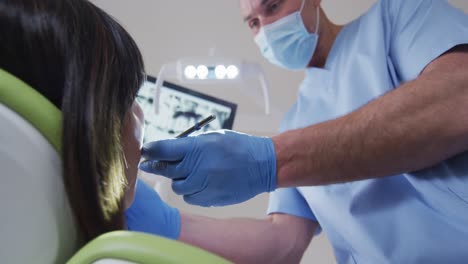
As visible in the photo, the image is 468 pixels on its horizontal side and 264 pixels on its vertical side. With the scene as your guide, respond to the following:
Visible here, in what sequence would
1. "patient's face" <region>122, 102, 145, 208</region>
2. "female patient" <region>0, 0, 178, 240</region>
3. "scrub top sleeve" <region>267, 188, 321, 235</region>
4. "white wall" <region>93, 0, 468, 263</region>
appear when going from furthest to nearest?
"white wall" <region>93, 0, 468, 263</region> < "scrub top sleeve" <region>267, 188, 321, 235</region> < "patient's face" <region>122, 102, 145, 208</region> < "female patient" <region>0, 0, 178, 240</region>

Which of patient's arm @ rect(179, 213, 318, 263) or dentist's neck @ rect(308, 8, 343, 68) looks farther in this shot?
dentist's neck @ rect(308, 8, 343, 68)

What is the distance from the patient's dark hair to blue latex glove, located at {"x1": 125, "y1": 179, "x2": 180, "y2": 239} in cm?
51

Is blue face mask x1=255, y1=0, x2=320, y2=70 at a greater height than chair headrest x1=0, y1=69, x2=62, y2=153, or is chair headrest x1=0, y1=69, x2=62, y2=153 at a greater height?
chair headrest x1=0, y1=69, x2=62, y2=153

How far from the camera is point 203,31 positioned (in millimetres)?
2480

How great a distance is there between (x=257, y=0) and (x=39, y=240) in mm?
1481

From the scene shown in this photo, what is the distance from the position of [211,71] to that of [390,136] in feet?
3.16

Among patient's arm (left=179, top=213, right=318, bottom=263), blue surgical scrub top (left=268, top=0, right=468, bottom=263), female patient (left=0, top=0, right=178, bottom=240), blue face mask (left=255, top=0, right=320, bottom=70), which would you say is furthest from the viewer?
blue face mask (left=255, top=0, right=320, bottom=70)

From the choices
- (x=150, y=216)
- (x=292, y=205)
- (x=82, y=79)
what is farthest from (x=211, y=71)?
(x=82, y=79)

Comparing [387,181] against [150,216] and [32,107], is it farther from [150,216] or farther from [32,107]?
[32,107]

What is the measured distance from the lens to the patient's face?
0.79 m

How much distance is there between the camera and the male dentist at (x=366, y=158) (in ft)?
3.35

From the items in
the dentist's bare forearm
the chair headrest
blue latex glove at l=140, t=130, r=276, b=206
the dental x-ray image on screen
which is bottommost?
the dental x-ray image on screen

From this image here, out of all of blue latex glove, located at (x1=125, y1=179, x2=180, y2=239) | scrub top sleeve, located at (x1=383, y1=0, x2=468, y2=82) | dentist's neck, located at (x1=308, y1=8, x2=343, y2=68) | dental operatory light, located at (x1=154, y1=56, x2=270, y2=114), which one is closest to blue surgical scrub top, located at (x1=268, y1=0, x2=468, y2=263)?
scrub top sleeve, located at (x1=383, y1=0, x2=468, y2=82)

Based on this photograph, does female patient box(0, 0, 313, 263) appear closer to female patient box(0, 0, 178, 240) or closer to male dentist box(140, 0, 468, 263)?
female patient box(0, 0, 178, 240)
